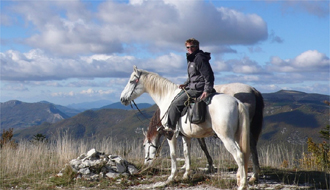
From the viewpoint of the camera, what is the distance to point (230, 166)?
10.2m

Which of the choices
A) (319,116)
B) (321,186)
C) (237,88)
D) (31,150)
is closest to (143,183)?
(237,88)

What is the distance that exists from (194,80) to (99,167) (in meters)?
3.88

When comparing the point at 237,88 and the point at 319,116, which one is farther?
the point at 319,116

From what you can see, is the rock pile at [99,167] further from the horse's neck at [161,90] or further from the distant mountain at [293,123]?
the distant mountain at [293,123]

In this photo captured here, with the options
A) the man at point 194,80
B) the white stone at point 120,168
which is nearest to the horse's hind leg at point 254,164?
the man at point 194,80

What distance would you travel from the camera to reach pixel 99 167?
30.2ft

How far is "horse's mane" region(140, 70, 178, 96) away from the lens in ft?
27.5

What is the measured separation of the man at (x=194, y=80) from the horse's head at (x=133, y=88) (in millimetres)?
1306

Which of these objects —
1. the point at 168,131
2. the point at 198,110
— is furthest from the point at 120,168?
the point at 198,110

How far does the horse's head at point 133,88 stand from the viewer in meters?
8.52

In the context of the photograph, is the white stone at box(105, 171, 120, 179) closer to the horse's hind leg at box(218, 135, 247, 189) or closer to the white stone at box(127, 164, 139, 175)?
the white stone at box(127, 164, 139, 175)

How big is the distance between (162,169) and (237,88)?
332cm

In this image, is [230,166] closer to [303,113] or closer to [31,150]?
[31,150]

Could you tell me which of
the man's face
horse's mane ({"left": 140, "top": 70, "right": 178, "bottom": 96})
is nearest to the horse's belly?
horse's mane ({"left": 140, "top": 70, "right": 178, "bottom": 96})
